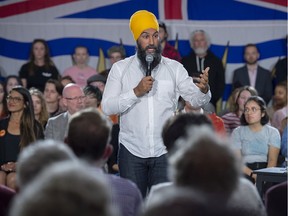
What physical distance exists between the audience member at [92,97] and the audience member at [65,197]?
20.3ft

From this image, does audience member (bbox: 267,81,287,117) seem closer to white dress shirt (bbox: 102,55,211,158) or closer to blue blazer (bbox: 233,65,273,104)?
blue blazer (bbox: 233,65,273,104)

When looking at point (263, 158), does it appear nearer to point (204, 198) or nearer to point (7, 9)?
point (7, 9)

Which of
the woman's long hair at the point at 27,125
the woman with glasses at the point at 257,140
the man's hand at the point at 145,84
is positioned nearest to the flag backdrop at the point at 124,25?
the woman with glasses at the point at 257,140

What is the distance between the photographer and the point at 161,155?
550 cm

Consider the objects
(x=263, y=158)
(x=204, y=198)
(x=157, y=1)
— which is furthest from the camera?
(x=157, y=1)

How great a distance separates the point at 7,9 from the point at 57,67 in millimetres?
961

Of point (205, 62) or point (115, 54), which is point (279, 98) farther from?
point (115, 54)

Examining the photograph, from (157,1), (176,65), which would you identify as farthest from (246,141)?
(157,1)

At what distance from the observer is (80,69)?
392 inches

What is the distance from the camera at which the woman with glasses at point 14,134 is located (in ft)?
23.1

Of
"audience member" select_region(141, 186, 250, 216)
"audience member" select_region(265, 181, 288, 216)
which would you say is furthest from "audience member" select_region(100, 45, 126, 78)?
"audience member" select_region(141, 186, 250, 216)

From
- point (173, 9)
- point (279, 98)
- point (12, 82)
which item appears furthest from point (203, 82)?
point (173, 9)

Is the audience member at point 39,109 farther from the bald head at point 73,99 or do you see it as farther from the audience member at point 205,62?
the audience member at point 205,62

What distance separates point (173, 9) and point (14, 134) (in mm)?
3632
